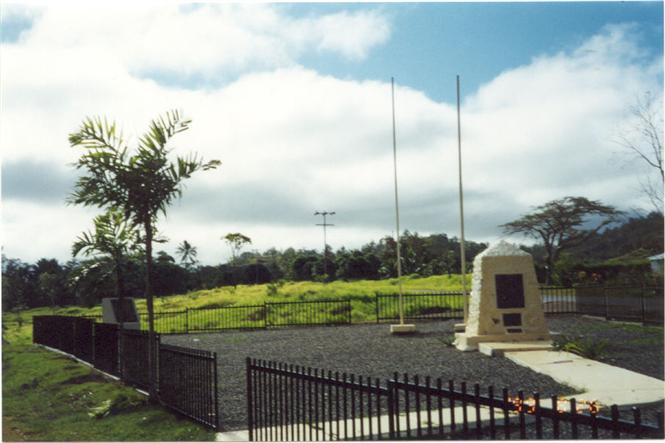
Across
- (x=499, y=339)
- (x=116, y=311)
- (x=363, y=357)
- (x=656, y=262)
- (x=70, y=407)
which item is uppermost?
(x=656, y=262)

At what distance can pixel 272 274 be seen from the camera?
62.8 m

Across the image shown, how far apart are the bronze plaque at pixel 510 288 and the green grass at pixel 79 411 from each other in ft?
30.6

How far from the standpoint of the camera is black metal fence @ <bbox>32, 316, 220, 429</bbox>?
864cm

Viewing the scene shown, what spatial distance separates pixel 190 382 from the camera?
9.16 metres

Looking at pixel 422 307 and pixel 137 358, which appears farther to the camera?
pixel 422 307

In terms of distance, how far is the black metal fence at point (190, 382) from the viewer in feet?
27.9

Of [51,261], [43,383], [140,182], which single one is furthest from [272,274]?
[140,182]

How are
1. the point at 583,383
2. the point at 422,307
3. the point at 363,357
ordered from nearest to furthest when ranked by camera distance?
the point at 583,383 < the point at 363,357 < the point at 422,307

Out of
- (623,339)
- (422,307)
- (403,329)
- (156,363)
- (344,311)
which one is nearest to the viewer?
(156,363)

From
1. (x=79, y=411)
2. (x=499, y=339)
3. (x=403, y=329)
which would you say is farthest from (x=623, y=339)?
(x=79, y=411)

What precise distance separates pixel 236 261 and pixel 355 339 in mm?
40409

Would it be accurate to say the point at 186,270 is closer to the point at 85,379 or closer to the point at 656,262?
the point at 85,379

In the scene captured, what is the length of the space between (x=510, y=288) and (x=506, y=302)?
379mm

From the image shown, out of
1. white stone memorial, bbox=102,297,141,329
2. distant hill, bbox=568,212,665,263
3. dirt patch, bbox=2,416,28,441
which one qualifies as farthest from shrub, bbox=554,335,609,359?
distant hill, bbox=568,212,665,263
